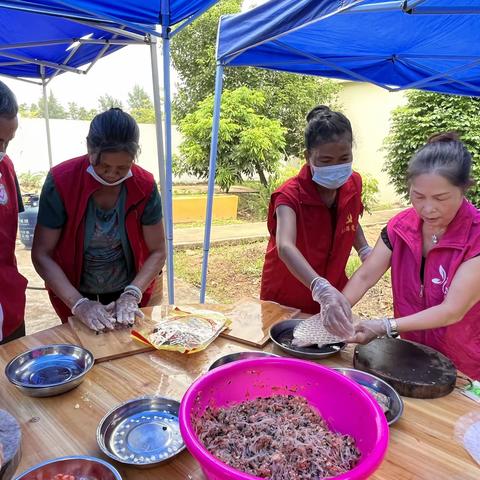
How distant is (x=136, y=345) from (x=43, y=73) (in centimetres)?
496

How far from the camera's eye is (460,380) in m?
1.40

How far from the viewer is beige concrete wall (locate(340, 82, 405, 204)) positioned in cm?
1122

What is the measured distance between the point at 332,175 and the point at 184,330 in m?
1.04

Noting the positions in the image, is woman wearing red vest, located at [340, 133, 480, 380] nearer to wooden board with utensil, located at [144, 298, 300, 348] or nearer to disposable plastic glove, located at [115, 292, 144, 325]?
wooden board with utensil, located at [144, 298, 300, 348]

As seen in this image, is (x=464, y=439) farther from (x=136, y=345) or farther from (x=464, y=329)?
(x=136, y=345)

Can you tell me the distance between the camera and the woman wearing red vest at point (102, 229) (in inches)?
69.7

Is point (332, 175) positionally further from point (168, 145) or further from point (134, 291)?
point (168, 145)

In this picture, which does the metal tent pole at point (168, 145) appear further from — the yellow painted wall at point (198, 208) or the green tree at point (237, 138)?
the green tree at point (237, 138)

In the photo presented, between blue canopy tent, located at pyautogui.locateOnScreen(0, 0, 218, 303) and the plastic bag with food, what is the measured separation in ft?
5.01

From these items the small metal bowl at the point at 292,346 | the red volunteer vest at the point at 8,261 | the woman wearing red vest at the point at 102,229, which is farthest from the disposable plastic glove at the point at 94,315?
the small metal bowl at the point at 292,346

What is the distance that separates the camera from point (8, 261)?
1895mm

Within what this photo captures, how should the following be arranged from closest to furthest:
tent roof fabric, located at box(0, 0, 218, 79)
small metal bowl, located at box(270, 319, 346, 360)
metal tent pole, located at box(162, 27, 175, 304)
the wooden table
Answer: the wooden table
small metal bowl, located at box(270, 319, 346, 360)
tent roof fabric, located at box(0, 0, 218, 79)
metal tent pole, located at box(162, 27, 175, 304)

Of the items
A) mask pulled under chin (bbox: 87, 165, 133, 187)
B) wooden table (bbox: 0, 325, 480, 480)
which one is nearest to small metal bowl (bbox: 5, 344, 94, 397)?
wooden table (bbox: 0, 325, 480, 480)

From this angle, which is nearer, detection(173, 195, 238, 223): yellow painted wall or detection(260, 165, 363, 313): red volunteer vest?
detection(260, 165, 363, 313): red volunteer vest
